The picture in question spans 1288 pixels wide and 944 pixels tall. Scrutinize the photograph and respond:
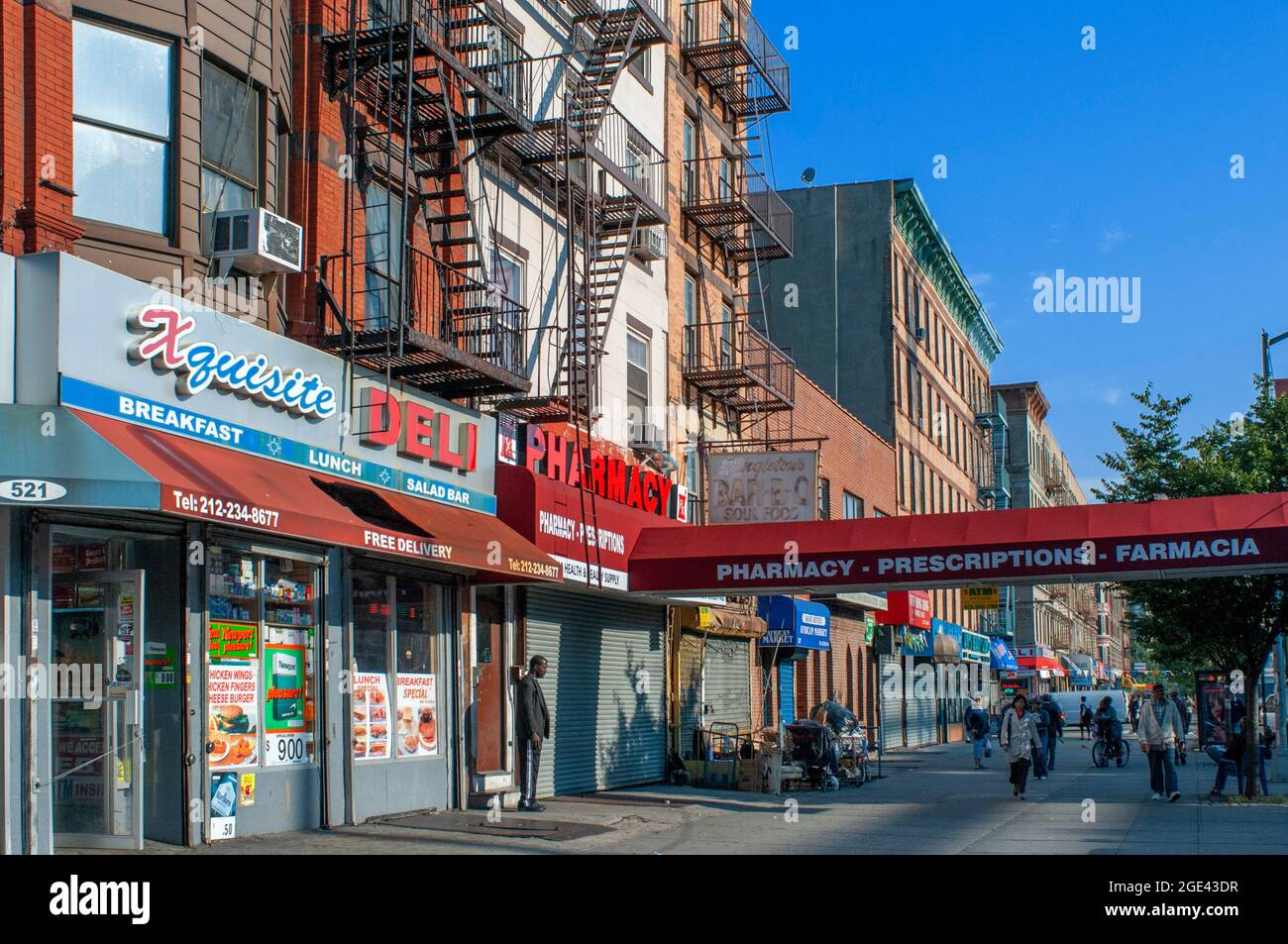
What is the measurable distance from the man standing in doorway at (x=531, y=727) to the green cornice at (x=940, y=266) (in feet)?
106

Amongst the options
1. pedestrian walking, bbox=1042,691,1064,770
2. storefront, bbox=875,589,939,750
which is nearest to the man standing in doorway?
pedestrian walking, bbox=1042,691,1064,770

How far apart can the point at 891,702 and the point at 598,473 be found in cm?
2417

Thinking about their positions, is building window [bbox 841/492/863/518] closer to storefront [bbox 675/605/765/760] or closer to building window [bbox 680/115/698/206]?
storefront [bbox 675/605/765/760]

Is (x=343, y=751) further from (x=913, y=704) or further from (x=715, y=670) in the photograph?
(x=913, y=704)

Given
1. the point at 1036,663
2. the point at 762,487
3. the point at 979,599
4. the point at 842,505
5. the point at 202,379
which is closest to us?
the point at 202,379

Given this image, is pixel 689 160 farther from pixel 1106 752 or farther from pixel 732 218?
pixel 1106 752

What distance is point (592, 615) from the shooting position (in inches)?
842

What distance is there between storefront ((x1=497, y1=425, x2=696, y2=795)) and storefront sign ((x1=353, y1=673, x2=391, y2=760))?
2.87 metres

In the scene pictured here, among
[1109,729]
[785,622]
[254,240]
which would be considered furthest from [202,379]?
[1109,729]

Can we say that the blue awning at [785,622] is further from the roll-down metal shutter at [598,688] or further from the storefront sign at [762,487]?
the storefront sign at [762,487]

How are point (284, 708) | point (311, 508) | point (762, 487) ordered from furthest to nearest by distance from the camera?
1. point (762, 487)
2. point (284, 708)
3. point (311, 508)

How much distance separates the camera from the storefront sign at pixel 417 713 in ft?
53.0

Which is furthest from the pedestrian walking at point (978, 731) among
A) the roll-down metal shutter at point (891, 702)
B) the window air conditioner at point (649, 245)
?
the window air conditioner at point (649, 245)

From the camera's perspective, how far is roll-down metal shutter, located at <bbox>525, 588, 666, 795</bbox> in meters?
19.9
